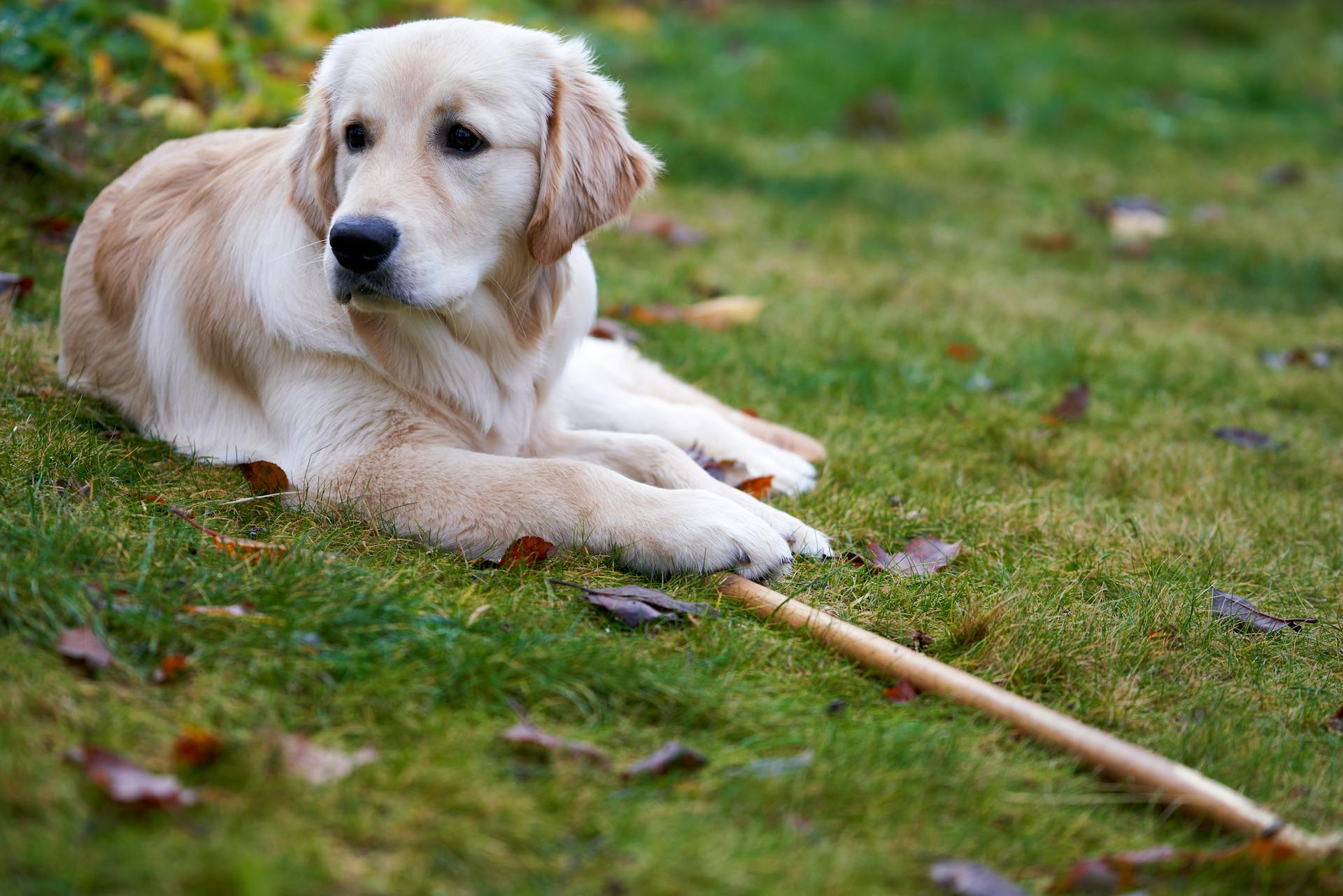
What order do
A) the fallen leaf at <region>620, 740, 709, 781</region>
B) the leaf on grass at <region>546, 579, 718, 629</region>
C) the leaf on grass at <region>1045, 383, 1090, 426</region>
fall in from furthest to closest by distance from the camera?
1. the leaf on grass at <region>1045, 383, 1090, 426</region>
2. the leaf on grass at <region>546, 579, 718, 629</region>
3. the fallen leaf at <region>620, 740, 709, 781</region>

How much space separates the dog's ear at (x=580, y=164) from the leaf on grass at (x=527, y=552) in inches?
31.1

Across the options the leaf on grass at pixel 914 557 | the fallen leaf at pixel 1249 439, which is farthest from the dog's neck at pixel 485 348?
the fallen leaf at pixel 1249 439

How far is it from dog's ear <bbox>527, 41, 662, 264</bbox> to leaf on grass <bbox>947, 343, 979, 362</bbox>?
217cm

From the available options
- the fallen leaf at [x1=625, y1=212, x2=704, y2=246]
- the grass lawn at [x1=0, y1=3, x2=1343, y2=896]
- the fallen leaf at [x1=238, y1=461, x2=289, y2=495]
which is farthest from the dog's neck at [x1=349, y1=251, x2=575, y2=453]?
the fallen leaf at [x1=625, y1=212, x2=704, y2=246]

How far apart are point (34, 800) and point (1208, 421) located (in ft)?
13.5

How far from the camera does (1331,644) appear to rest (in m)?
2.84

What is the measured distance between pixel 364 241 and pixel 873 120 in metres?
6.92

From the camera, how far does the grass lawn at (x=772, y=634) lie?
1.78 metres

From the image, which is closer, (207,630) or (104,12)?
(207,630)

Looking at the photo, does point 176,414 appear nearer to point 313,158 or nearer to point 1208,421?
point 313,158

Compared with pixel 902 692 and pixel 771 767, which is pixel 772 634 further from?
pixel 771 767

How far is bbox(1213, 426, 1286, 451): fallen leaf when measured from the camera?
4.25 m

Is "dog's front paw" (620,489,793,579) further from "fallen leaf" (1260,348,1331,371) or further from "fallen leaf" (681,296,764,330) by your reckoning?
"fallen leaf" (1260,348,1331,371)

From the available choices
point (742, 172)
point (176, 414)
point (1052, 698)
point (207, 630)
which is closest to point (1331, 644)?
point (1052, 698)
